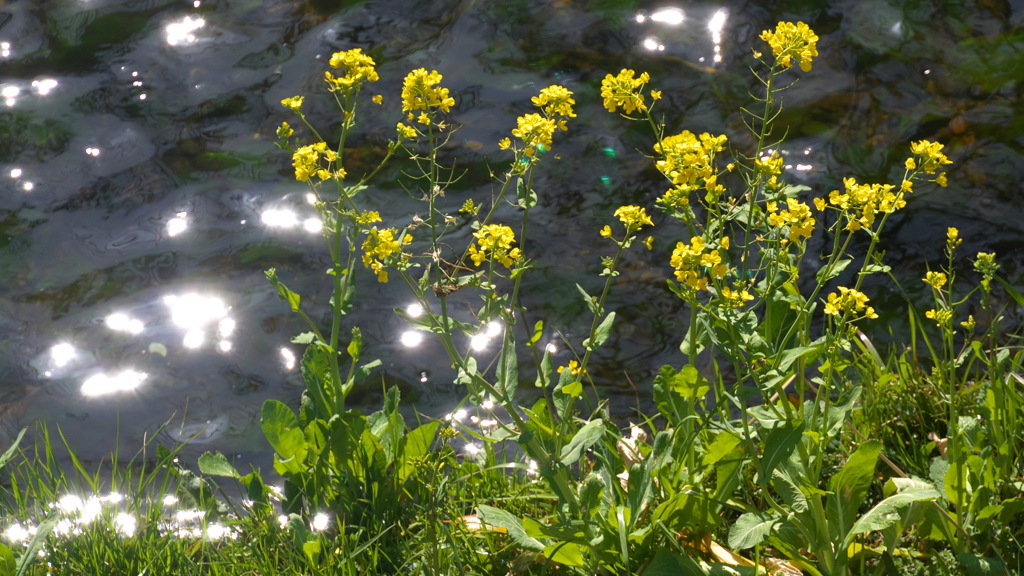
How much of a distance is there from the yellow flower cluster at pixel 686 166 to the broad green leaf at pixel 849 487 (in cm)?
77

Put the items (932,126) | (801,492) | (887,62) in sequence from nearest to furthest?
(801,492)
(932,126)
(887,62)

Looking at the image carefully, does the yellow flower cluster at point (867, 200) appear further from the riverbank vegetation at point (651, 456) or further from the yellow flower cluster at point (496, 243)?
the yellow flower cluster at point (496, 243)

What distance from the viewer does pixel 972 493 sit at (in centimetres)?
220

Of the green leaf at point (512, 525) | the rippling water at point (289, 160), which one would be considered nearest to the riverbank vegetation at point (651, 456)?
the green leaf at point (512, 525)

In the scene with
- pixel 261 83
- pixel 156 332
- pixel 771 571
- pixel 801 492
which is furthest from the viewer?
pixel 261 83

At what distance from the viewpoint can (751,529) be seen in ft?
6.52

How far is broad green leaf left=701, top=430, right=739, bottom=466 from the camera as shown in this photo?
2092 millimetres

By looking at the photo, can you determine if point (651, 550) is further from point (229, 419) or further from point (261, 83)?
point (261, 83)

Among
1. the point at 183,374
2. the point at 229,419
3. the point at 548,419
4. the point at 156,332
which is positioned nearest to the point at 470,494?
the point at 548,419

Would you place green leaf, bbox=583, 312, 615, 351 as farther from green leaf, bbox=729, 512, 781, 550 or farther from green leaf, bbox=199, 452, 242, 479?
green leaf, bbox=199, 452, 242, 479

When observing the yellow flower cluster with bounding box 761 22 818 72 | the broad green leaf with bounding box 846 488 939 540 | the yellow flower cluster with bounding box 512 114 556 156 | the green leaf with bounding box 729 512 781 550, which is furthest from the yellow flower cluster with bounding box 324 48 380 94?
the broad green leaf with bounding box 846 488 939 540

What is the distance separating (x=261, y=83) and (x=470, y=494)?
3572mm

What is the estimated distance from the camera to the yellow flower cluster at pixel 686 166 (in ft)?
6.50

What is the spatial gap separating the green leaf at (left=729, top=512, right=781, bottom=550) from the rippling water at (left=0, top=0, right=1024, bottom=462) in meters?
1.40
